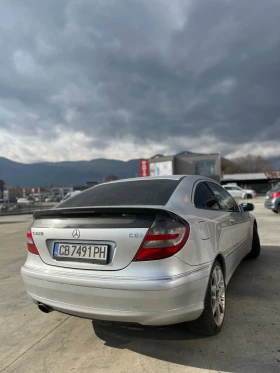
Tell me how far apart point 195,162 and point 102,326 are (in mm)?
52190

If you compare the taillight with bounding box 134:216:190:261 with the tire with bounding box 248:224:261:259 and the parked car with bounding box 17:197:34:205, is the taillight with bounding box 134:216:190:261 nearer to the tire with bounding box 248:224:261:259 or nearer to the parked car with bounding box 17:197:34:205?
the tire with bounding box 248:224:261:259

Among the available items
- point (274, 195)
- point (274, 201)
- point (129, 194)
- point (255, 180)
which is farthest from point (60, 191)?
point (129, 194)

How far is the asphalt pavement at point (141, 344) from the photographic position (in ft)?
7.53

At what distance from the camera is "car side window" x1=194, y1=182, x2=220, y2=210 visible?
3039 mm

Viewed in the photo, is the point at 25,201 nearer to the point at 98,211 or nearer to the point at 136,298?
the point at 98,211

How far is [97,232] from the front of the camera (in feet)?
7.86

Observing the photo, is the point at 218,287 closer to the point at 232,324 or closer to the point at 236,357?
the point at 232,324

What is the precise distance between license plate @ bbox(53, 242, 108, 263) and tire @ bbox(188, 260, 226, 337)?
98cm

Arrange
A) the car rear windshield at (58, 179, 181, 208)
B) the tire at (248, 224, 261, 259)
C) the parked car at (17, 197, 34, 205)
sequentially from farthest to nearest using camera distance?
the parked car at (17, 197, 34, 205)
the tire at (248, 224, 261, 259)
the car rear windshield at (58, 179, 181, 208)

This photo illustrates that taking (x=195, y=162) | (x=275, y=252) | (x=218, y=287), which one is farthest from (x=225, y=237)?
(x=195, y=162)

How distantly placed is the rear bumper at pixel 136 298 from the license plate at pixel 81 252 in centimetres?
18

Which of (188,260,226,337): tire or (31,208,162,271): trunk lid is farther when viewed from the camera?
(188,260,226,337): tire

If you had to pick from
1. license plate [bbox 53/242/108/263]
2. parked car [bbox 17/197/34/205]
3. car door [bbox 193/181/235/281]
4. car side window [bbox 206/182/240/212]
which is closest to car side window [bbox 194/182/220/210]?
car door [bbox 193/181/235/281]

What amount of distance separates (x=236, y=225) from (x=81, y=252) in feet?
7.53
